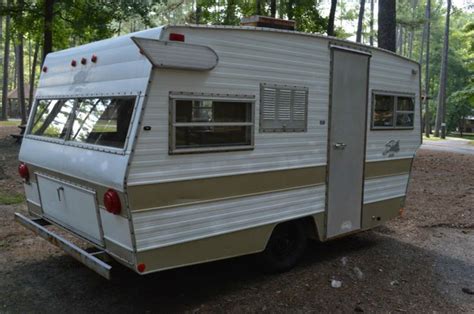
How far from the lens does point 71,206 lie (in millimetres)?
4590

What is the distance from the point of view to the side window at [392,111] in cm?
600

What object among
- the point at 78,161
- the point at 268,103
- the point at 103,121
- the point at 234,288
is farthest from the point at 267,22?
the point at 234,288

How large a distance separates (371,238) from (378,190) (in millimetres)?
882

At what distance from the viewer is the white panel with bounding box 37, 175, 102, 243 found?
4.26m

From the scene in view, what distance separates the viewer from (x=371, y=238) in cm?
666

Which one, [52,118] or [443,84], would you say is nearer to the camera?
[52,118]

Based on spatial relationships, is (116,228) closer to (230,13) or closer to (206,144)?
(206,144)

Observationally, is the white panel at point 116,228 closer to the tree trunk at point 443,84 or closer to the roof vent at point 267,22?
the roof vent at point 267,22

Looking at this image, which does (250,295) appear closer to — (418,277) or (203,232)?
(203,232)

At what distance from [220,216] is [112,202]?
1.03 metres

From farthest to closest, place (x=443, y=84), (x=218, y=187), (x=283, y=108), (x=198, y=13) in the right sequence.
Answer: (x=443, y=84), (x=198, y=13), (x=283, y=108), (x=218, y=187)

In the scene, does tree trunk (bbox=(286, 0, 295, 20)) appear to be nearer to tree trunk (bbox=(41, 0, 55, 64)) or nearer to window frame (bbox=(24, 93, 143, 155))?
tree trunk (bbox=(41, 0, 55, 64))

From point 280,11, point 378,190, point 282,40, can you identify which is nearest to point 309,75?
point 282,40

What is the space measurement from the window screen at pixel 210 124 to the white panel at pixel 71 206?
0.99 meters
